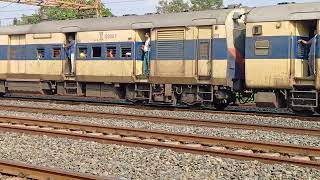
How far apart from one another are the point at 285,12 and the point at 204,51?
3294mm

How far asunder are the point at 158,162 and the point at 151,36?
35.7 ft

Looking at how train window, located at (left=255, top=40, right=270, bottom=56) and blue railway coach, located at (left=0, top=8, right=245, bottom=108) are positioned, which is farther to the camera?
blue railway coach, located at (left=0, top=8, right=245, bottom=108)

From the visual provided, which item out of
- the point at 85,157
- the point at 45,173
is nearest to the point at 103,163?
the point at 85,157

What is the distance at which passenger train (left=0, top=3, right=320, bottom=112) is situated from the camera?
52.1 feet

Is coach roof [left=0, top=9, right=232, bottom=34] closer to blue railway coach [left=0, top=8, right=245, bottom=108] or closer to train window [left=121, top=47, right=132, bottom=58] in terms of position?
blue railway coach [left=0, top=8, right=245, bottom=108]

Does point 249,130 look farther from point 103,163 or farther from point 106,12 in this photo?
point 106,12

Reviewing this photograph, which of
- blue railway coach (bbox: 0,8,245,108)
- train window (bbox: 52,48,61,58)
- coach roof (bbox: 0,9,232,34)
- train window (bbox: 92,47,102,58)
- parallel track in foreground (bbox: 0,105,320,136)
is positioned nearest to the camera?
parallel track in foreground (bbox: 0,105,320,136)

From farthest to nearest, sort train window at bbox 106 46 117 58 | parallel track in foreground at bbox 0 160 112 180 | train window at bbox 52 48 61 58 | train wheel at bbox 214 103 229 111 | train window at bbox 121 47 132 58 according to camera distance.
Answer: train window at bbox 52 48 61 58 → train window at bbox 106 46 117 58 → train window at bbox 121 47 132 58 → train wheel at bbox 214 103 229 111 → parallel track in foreground at bbox 0 160 112 180

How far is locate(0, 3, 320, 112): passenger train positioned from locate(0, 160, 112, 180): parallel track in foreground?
10094mm

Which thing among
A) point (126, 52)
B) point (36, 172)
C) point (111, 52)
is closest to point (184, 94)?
point (126, 52)

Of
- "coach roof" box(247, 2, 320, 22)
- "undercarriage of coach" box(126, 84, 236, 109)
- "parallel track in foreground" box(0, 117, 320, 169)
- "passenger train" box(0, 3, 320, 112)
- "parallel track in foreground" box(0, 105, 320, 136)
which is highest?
"coach roof" box(247, 2, 320, 22)

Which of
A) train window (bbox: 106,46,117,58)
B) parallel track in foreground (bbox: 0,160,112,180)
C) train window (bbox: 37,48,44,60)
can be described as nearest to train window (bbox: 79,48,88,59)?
train window (bbox: 106,46,117,58)

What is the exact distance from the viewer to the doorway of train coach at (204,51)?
17641 millimetres

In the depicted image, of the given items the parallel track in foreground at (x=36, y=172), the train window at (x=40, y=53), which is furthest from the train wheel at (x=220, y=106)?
the parallel track in foreground at (x=36, y=172)
